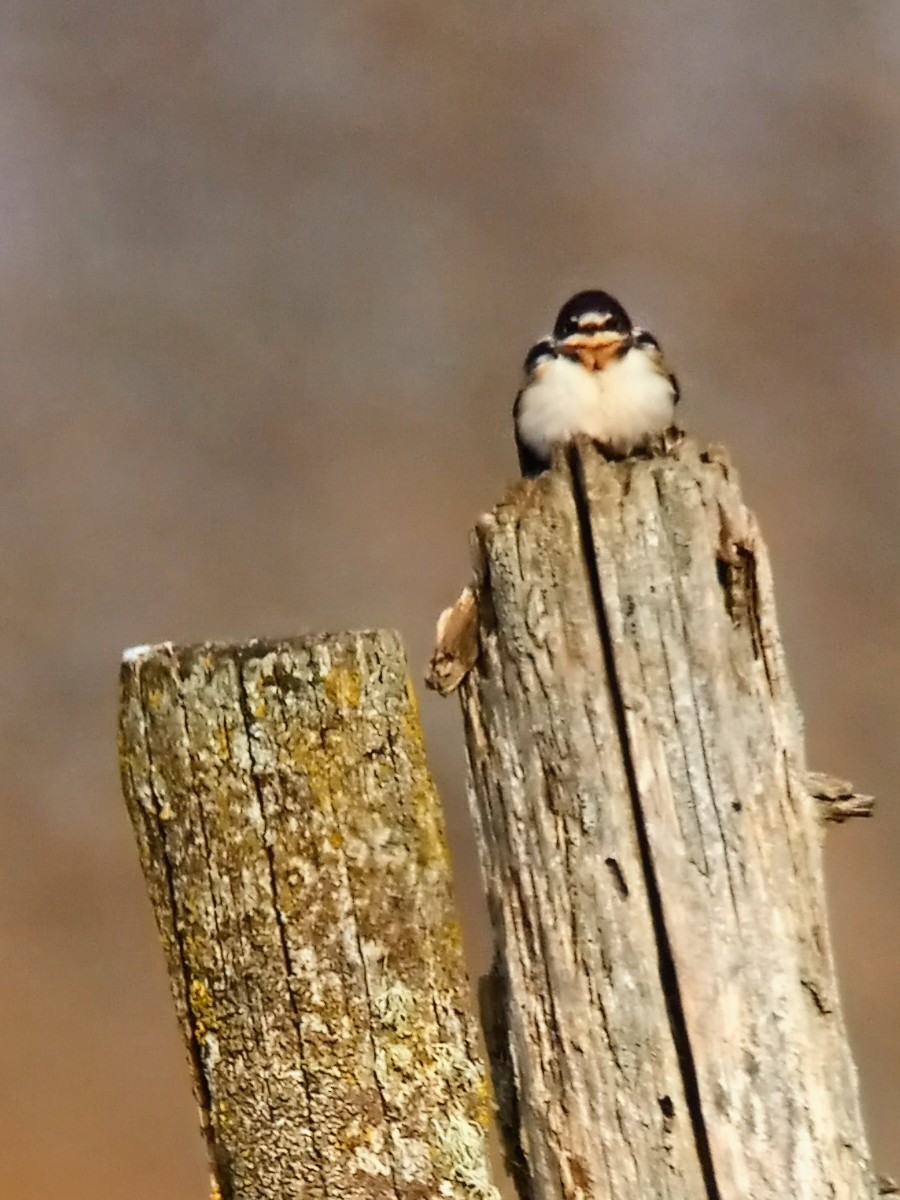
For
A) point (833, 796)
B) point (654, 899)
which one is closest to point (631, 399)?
point (833, 796)

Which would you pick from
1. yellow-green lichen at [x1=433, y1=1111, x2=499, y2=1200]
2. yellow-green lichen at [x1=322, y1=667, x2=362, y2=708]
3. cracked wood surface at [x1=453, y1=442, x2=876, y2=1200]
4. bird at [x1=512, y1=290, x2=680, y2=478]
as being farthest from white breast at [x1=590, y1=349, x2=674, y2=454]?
yellow-green lichen at [x1=433, y1=1111, x2=499, y2=1200]

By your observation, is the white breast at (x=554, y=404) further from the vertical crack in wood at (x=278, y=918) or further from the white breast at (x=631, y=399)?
the vertical crack in wood at (x=278, y=918)

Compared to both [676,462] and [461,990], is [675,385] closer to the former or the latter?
[676,462]

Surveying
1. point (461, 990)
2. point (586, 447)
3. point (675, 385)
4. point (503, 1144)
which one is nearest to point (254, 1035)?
point (461, 990)

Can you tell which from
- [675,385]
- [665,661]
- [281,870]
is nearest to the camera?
[281,870]

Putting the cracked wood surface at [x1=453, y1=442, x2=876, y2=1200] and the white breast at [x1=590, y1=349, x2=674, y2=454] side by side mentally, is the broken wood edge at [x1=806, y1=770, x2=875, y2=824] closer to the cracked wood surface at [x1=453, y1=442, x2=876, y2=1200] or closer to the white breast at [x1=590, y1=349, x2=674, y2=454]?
the cracked wood surface at [x1=453, y1=442, x2=876, y2=1200]
